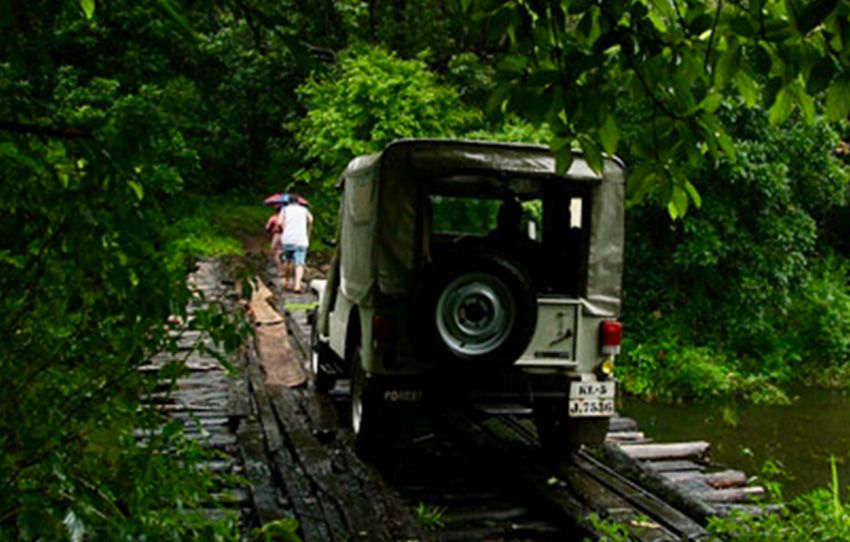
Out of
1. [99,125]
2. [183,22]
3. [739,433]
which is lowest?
[739,433]

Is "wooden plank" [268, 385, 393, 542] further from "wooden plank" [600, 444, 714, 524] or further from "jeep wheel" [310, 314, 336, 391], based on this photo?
"wooden plank" [600, 444, 714, 524]

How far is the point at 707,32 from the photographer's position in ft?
9.86

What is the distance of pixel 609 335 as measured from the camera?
747 cm

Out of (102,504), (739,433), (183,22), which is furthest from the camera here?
(739,433)

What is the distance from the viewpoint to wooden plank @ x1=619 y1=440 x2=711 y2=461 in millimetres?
8375

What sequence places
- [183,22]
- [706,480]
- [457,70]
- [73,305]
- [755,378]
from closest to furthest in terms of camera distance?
1. [183,22]
2. [73,305]
3. [706,480]
4. [755,378]
5. [457,70]

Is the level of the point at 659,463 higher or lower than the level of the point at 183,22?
lower

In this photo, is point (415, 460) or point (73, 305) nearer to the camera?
point (73, 305)

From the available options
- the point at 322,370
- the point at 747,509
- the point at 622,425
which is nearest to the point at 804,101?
the point at 747,509

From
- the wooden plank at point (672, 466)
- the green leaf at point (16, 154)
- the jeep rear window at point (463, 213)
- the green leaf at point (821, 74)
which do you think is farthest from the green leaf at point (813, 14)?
the jeep rear window at point (463, 213)

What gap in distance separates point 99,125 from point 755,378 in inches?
603

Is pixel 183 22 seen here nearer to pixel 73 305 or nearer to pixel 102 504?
pixel 102 504

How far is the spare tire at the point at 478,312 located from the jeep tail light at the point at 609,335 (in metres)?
0.86

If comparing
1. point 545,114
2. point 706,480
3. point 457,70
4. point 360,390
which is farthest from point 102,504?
point 457,70
